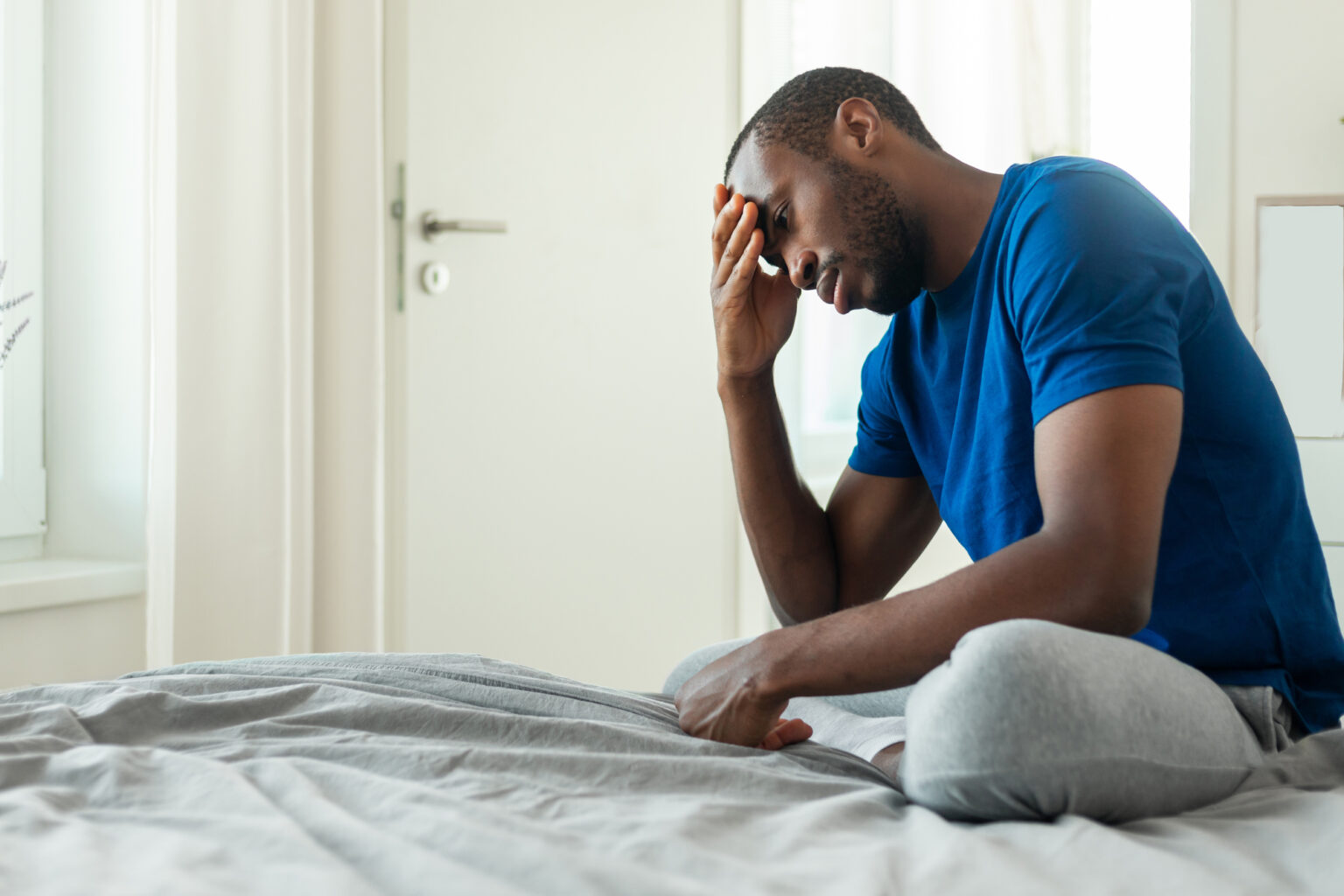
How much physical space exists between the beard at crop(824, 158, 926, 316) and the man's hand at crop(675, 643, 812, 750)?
440mm

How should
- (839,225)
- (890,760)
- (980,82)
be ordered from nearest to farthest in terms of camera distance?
(890,760), (839,225), (980,82)

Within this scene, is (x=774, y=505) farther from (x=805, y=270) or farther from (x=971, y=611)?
(x=971, y=611)

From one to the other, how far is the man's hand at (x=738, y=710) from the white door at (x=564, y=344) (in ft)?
4.33

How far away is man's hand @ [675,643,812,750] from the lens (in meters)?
0.90

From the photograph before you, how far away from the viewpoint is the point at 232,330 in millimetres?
1853

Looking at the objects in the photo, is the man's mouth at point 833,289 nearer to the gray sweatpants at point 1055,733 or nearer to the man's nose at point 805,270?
the man's nose at point 805,270

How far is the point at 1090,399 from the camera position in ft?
2.88

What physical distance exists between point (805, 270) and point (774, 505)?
31 centimetres

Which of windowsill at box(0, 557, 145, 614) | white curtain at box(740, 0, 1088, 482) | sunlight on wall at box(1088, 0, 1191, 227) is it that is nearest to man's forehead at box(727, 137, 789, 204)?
windowsill at box(0, 557, 145, 614)

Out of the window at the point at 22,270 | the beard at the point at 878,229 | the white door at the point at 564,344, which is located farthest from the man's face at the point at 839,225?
the window at the point at 22,270

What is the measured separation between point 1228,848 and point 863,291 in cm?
69

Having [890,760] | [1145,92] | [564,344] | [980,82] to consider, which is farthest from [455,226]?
[1145,92]

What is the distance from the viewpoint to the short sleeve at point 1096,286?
0.88 metres

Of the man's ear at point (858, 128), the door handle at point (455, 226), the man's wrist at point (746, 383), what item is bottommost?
the man's wrist at point (746, 383)
